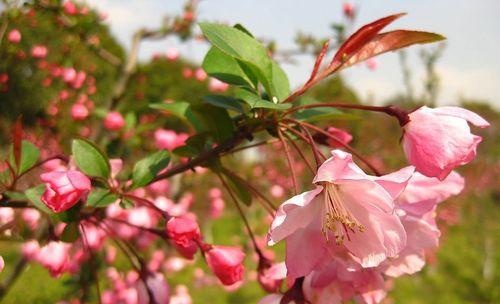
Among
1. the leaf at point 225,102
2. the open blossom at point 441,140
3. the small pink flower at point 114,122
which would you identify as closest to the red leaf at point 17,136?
the leaf at point 225,102

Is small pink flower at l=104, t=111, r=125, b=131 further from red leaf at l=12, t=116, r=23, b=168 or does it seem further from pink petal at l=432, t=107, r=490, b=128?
pink petal at l=432, t=107, r=490, b=128

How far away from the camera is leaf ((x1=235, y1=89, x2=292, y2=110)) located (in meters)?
0.65

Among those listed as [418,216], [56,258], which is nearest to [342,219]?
[418,216]

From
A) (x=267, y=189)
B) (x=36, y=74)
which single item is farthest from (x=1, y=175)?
(x=267, y=189)

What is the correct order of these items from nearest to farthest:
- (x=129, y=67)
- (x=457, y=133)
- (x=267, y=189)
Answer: (x=457, y=133)
(x=129, y=67)
(x=267, y=189)

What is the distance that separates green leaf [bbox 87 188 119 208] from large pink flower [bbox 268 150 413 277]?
29 cm

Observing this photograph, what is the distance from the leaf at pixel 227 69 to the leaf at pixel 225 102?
0.04 meters

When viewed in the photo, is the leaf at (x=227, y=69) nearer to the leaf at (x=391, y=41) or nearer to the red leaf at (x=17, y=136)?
the leaf at (x=391, y=41)

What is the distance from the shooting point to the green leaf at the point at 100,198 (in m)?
0.74

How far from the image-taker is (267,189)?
6684 mm

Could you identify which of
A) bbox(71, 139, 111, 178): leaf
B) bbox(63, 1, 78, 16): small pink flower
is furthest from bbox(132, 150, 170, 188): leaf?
bbox(63, 1, 78, 16): small pink flower

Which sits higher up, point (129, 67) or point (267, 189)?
point (129, 67)

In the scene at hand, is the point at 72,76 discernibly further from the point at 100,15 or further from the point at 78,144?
the point at 78,144

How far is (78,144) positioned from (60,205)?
160 mm
